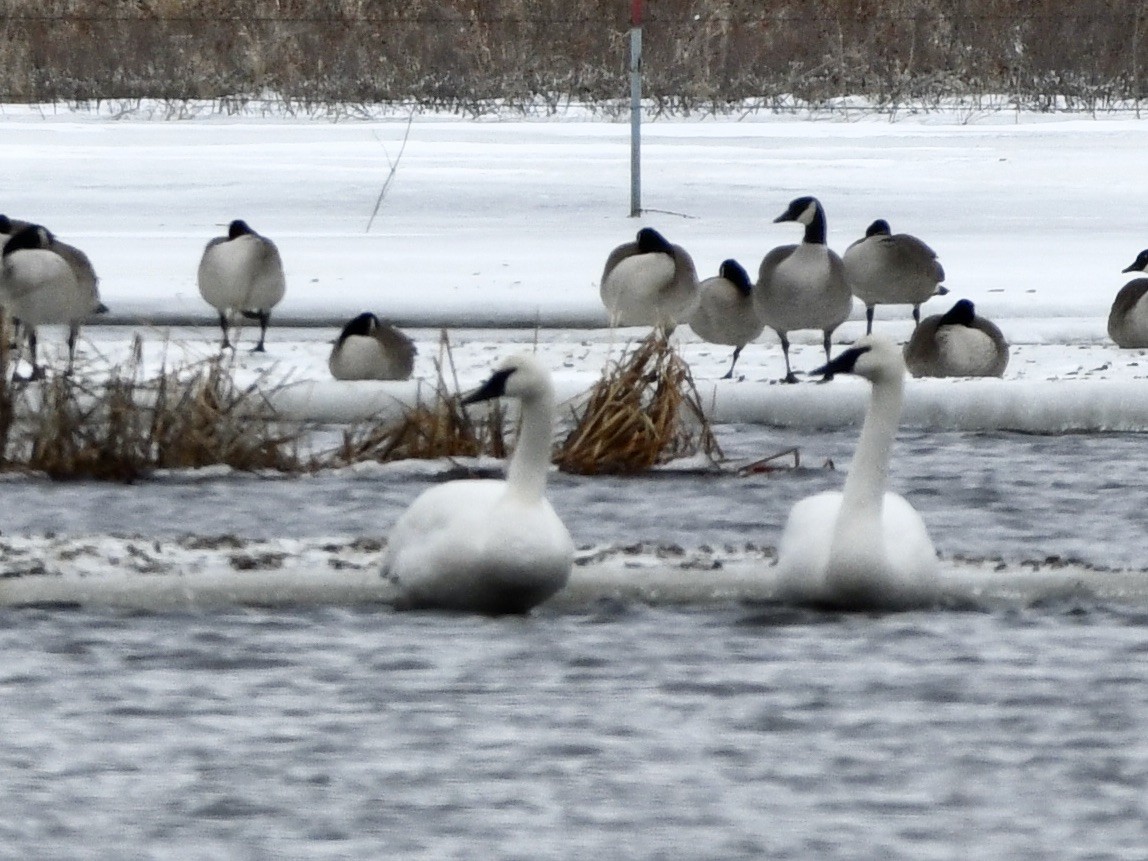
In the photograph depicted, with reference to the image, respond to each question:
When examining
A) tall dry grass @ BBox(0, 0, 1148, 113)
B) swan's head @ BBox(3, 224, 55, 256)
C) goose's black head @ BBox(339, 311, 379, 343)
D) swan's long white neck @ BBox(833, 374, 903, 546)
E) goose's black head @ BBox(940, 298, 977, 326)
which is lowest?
swan's long white neck @ BBox(833, 374, 903, 546)

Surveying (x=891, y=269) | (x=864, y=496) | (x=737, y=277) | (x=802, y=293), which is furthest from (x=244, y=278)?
(x=864, y=496)

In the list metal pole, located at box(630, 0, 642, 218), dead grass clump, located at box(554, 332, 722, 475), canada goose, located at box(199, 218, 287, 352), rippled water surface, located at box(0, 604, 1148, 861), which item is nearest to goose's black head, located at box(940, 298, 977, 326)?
dead grass clump, located at box(554, 332, 722, 475)

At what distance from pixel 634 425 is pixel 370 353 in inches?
68.3

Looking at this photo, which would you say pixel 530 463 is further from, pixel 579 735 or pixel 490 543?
pixel 579 735

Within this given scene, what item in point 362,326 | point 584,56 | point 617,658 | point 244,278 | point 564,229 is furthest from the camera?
point 584,56

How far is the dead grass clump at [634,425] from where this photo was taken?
881 centimetres

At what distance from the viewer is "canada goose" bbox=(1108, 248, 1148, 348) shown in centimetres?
1145

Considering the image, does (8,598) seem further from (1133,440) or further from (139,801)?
(1133,440)

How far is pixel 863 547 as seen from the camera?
6.23 m

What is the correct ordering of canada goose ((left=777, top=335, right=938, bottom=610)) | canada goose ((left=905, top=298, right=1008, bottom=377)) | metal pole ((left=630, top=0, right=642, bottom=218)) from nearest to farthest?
canada goose ((left=777, top=335, right=938, bottom=610)) → canada goose ((left=905, top=298, right=1008, bottom=377)) → metal pole ((left=630, top=0, right=642, bottom=218))

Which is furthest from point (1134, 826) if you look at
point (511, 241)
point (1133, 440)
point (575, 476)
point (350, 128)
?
point (350, 128)

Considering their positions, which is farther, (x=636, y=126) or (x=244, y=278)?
(x=636, y=126)

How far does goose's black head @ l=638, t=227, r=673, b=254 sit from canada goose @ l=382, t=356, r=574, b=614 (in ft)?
18.1

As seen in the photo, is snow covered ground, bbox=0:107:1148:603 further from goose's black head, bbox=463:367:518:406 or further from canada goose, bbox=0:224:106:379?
goose's black head, bbox=463:367:518:406
